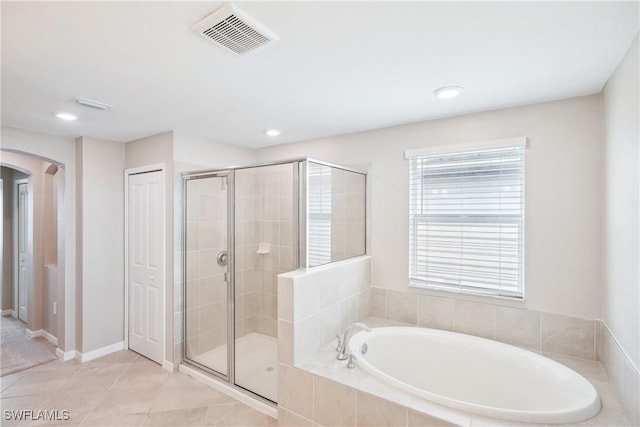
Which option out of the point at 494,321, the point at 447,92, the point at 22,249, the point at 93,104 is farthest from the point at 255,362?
the point at 22,249

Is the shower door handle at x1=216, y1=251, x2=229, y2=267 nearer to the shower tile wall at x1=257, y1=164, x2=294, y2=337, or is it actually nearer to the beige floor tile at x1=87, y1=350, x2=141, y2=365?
the shower tile wall at x1=257, y1=164, x2=294, y2=337

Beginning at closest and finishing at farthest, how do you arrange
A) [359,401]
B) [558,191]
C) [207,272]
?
[359,401]
[558,191]
[207,272]

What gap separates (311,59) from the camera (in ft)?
5.55

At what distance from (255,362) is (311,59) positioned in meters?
2.50

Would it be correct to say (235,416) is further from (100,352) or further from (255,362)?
(100,352)

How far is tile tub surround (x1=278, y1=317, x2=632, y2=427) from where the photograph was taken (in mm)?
1645

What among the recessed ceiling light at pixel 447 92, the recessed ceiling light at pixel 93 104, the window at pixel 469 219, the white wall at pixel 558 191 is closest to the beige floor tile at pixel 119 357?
the recessed ceiling light at pixel 93 104

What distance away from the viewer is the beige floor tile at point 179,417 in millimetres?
2340

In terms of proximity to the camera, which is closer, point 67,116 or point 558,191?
point 558,191

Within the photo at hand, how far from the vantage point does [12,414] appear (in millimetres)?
2414

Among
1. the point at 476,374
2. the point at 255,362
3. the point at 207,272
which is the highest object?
the point at 207,272

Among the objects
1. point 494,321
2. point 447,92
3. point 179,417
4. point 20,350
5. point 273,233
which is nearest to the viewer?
point 447,92

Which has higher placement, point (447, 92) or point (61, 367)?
point (447, 92)

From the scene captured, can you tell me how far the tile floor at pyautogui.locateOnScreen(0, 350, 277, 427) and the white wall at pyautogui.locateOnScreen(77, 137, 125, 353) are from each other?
1.28 feet
